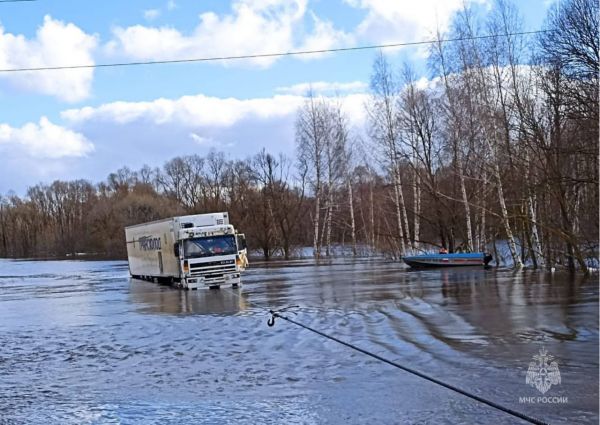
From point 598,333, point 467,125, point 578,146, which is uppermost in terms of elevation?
point 467,125

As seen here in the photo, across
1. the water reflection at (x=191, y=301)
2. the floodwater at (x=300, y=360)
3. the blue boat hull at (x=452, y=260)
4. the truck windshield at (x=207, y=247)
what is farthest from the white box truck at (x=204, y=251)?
the blue boat hull at (x=452, y=260)

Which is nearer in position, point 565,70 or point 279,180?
point 565,70

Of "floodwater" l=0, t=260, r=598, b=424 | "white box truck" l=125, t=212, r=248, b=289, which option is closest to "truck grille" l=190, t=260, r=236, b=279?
"white box truck" l=125, t=212, r=248, b=289

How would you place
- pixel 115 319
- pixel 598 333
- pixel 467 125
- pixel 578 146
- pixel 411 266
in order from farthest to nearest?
pixel 411 266, pixel 467 125, pixel 578 146, pixel 115 319, pixel 598 333

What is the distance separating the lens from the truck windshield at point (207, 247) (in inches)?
1203

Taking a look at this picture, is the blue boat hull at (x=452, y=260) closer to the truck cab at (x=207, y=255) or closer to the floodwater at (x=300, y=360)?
the truck cab at (x=207, y=255)

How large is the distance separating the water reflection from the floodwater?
0.49 ft

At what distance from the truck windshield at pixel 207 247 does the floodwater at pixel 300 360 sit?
7052 mm

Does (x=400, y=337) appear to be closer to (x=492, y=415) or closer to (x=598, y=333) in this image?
(x=598, y=333)

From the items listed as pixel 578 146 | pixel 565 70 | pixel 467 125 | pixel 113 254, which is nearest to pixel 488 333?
pixel 578 146

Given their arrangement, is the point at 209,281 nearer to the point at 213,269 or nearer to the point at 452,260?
the point at 213,269

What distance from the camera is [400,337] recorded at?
13953 millimetres

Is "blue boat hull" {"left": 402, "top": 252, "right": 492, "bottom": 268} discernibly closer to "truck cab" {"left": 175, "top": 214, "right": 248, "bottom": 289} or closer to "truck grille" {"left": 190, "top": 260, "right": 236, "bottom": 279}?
"truck cab" {"left": 175, "top": 214, "right": 248, "bottom": 289}

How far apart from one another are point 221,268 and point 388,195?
29.9m
